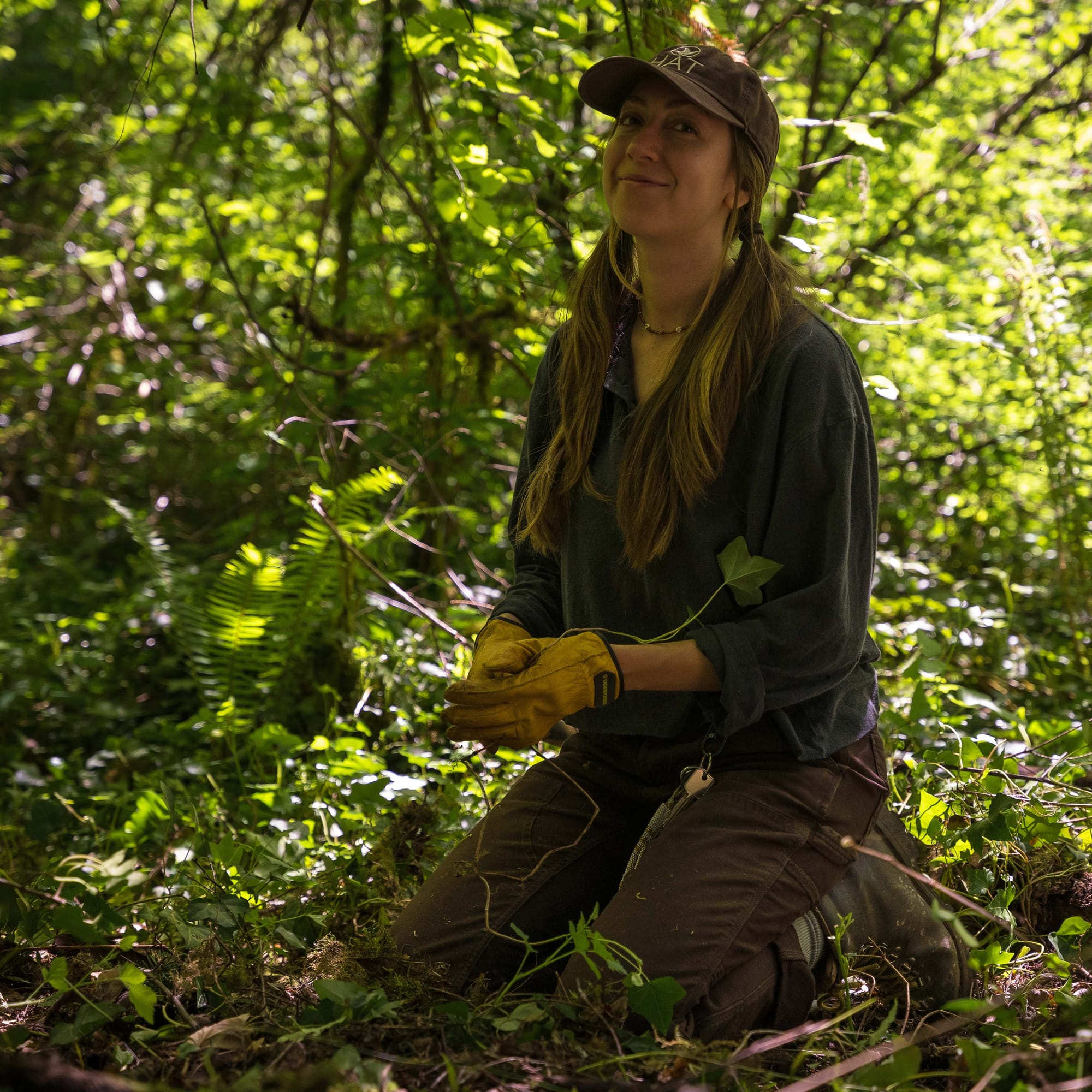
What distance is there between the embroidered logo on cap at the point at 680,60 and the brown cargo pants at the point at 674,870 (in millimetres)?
1251

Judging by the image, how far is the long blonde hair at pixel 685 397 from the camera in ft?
6.25

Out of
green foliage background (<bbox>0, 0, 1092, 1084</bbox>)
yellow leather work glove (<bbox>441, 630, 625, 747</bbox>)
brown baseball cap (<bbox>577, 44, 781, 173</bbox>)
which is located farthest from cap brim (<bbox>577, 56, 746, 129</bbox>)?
yellow leather work glove (<bbox>441, 630, 625, 747</bbox>)

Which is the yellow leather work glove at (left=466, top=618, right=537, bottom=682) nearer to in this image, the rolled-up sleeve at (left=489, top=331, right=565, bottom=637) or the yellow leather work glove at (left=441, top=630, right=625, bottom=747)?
the yellow leather work glove at (left=441, top=630, right=625, bottom=747)

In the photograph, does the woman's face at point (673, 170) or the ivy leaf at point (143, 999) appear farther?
the woman's face at point (673, 170)

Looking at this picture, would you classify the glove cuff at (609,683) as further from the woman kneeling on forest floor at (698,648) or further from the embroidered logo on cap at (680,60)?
the embroidered logo on cap at (680,60)

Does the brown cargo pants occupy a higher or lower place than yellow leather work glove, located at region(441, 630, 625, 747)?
lower

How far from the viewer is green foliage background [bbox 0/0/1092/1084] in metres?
2.36

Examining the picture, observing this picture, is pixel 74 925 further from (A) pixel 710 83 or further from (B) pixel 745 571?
(A) pixel 710 83

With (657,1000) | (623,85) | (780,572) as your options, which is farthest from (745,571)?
(623,85)

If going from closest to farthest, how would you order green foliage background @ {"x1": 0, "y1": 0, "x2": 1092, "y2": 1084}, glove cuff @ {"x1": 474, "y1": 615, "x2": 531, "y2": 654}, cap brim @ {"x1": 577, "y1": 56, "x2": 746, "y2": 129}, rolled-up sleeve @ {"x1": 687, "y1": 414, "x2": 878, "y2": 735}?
rolled-up sleeve @ {"x1": 687, "y1": 414, "x2": 878, "y2": 735} < cap brim @ {"x1": 577, "y1": 56, "x2": 746, "y2": 129} < glove cuff @ {"x1": 474, "y1": 615, "x2": 531, "y2": 654} < green foliage background @ {"x1": 0, "y1": 0, "x2": 1092, "y2": 1084}

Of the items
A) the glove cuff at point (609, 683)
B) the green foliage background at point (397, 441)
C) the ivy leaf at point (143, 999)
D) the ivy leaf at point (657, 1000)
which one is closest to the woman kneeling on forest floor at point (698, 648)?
the glove cuff at point (609, 683)

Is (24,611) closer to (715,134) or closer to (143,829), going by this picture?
(143,829)

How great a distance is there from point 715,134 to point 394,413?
7.04 feet

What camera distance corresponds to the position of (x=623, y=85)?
2082mm
